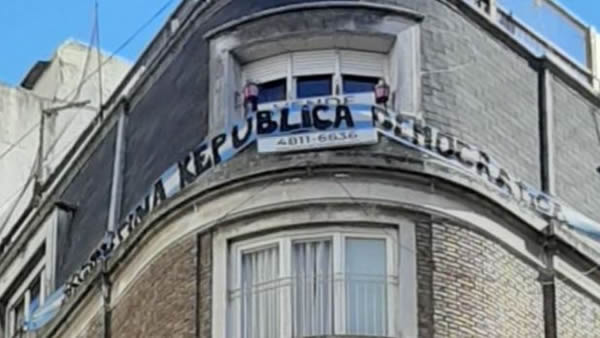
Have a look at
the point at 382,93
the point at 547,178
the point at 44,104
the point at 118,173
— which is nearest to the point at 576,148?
the point at 547,178

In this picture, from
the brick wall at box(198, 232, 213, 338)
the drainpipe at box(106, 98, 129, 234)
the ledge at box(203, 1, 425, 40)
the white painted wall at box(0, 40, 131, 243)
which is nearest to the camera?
the brick wall at box(198, 232, 213, 338)

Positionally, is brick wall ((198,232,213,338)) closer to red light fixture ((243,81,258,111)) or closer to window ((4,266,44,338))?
red light fixture ((243,81,258,111))

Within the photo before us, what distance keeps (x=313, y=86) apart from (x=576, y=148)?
4.07 metres

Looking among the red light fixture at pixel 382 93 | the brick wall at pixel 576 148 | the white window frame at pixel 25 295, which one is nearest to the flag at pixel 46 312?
the white window frame at pixel 25 295

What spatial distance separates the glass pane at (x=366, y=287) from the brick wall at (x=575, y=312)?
2531mm

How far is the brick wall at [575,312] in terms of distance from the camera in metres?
31.7

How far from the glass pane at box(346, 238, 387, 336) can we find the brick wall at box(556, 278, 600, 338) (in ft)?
8.30

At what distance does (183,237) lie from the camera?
31828 millimetres

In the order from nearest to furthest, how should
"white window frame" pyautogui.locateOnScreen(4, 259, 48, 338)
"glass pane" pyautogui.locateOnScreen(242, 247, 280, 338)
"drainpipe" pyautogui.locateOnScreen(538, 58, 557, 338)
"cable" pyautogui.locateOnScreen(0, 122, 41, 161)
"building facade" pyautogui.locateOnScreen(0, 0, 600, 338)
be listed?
"glass pane" pyautogui.locateOnScreen(242, 247, 280, 338) < "building facade" pyautogui.locateOnScreen(0, 0, 600, 338) < "drainpipe" pyautogui.locateOnScreen(538, 58, 557, 338) < "white window frame" pyautogui.locateOnScreen(4, 259, 48, 338) < "cable" pyautogui.locateOnScreen(0, 122, 41, 161)

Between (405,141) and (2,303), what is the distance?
8.90m

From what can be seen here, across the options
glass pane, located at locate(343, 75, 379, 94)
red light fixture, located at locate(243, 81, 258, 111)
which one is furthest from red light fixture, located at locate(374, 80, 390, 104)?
red light fixture, located at locate(243, 81, 258, 111)

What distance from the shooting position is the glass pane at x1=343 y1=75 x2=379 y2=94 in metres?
32.4

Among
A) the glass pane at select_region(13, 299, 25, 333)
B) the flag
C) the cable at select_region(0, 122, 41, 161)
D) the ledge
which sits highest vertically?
the cable at select_region(0, 122, 41, 161)

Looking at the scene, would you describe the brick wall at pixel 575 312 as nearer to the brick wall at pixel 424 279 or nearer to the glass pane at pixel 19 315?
the brick wall at pixel 424 279
